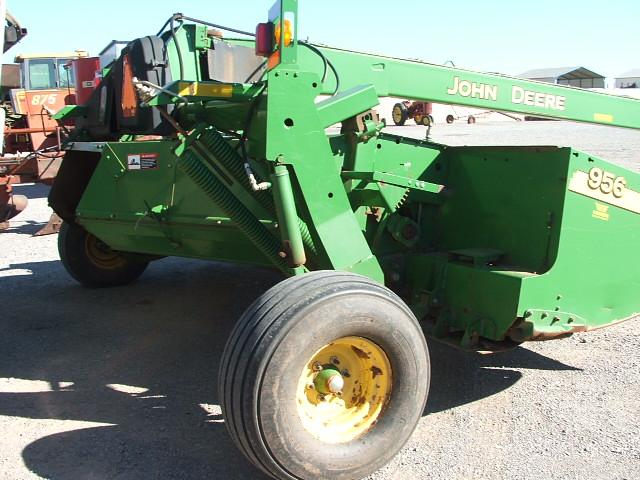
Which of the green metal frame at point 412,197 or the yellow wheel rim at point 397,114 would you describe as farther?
the yellow wheel rim at point 397,114

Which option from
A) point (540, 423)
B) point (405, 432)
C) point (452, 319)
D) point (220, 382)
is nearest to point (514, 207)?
point (452, 319)

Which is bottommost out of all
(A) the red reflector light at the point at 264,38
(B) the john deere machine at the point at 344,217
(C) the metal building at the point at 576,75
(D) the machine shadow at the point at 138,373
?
(D) the machine shadow at the point at 138,373

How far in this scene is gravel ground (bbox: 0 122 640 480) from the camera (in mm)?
2922

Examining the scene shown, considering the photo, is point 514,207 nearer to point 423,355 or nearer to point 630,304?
point 630,304

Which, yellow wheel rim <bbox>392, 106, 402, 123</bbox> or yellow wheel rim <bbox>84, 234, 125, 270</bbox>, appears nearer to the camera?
yellow wheel rim <bbox>392, 106, 402, 123</bbox>

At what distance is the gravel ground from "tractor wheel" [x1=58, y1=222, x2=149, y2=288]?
23 centimetres

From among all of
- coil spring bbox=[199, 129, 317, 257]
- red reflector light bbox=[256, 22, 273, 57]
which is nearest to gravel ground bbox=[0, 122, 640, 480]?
coil spring bbox=[199, 129, 317, 257]

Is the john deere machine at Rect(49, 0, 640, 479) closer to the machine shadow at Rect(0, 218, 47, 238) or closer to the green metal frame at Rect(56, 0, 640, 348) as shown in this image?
the green metal frame at Rect(56, 0, 640, 348)

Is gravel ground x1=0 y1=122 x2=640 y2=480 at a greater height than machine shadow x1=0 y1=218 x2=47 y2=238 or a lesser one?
greater

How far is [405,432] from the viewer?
2818mm

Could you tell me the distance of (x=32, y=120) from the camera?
510 inches

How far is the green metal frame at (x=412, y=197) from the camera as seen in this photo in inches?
119

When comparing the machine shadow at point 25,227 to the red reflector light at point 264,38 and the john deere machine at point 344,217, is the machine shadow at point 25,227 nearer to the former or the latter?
the john deere machine at point 344,217

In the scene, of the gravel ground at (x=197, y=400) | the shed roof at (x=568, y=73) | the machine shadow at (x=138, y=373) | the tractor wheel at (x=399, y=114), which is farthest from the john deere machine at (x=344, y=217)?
the shed roof at (x=568, y=73)
